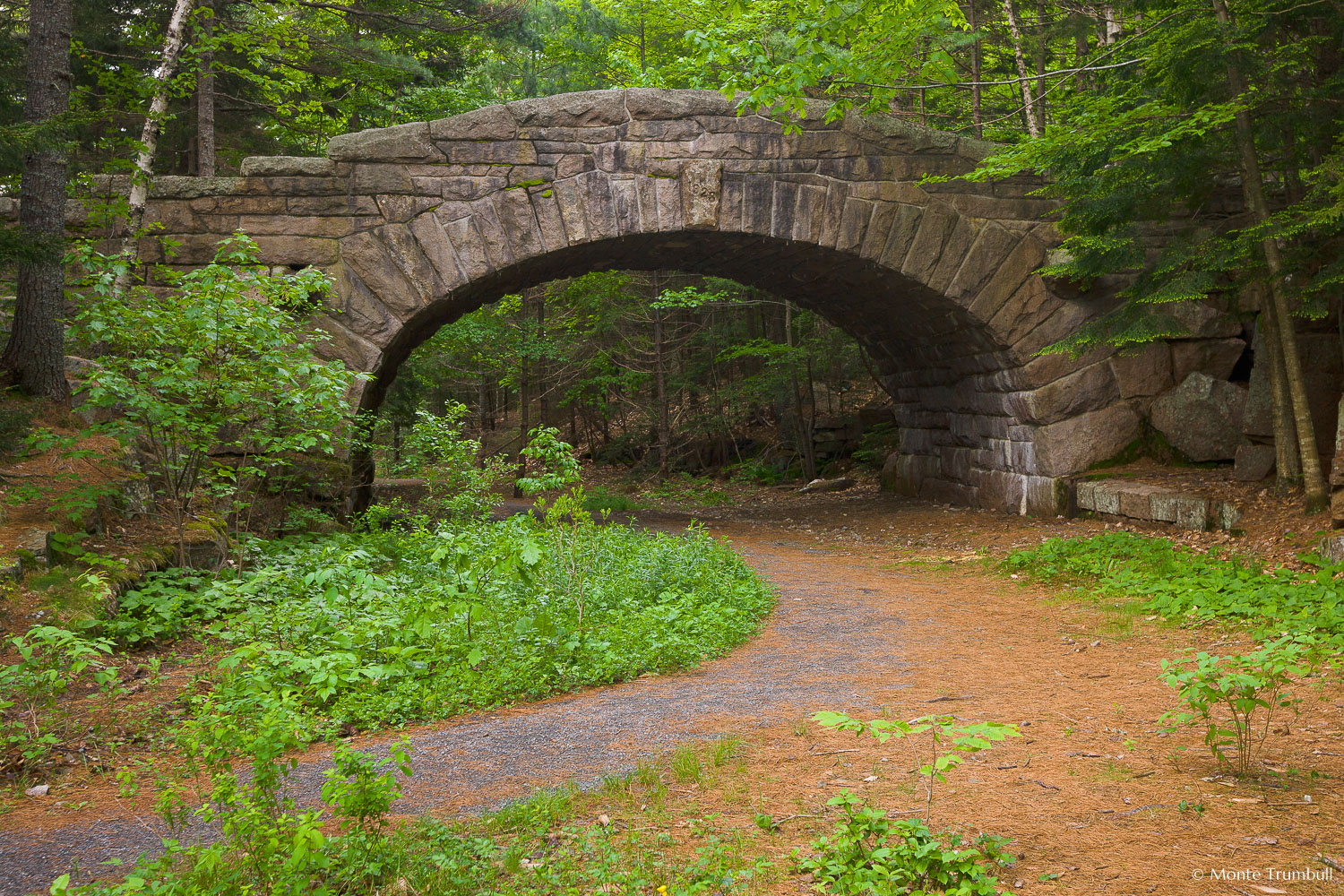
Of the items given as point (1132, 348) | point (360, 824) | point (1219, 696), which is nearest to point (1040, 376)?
point (1132, 348)

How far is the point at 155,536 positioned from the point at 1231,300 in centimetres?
886

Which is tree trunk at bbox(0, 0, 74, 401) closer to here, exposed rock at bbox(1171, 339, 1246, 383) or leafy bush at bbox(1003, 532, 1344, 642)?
leafy bush at bbox(1003, 532, 1344, 642)

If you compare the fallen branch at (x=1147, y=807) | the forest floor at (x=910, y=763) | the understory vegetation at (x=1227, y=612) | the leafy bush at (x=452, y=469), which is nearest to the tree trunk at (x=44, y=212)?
the leafy bush at (x=452, y=469)

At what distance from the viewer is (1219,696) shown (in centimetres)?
274

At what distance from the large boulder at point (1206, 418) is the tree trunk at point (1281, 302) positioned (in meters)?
2.03

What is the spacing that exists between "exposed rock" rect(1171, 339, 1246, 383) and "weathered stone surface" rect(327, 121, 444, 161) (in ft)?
25.0

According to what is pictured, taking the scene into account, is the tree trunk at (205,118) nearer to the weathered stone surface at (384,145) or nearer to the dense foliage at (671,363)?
the weathered stone surface at (384,145)

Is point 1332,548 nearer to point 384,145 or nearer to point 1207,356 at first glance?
point 1207,356

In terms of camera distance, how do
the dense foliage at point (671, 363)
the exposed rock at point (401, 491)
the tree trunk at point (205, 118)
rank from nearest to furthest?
the tree trunk at point (205, 118) < the exposed rock at point (401, 491) < the dense foliage at point (671, 363)

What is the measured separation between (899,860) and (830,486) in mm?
13375

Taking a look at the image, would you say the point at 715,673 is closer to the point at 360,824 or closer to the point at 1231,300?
the point at 360,824

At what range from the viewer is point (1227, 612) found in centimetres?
512

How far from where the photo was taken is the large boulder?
8648 mm

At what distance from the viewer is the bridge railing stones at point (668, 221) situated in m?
8.30
